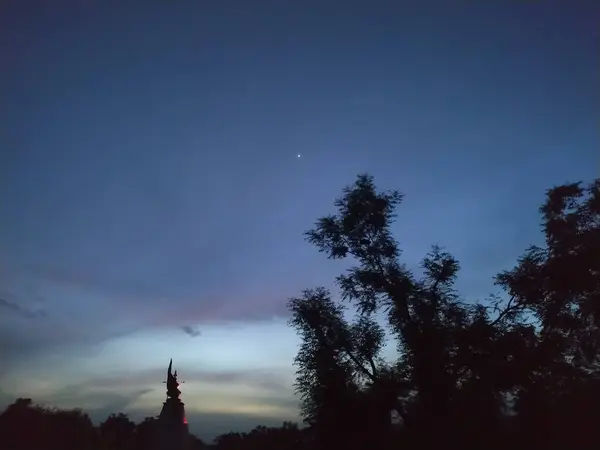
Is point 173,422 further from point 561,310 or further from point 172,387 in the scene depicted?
point 561,310

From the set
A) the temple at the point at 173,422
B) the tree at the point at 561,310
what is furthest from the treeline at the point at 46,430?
the tree at the point at 561,310

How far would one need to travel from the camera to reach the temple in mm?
18719

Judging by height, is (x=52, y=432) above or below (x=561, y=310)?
below

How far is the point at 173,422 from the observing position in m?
19.1

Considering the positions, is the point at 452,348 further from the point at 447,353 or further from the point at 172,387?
the point at 172,387

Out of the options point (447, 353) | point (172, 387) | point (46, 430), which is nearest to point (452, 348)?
point (447, 353)

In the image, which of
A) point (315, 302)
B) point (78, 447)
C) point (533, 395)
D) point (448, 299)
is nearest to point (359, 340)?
point (315, 302)

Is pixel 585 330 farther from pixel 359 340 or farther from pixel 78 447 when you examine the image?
pixel 78 447

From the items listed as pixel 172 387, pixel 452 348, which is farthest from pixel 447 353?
pixel 172 387

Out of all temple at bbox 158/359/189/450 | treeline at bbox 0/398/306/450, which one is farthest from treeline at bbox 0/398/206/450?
temple at bbox 158/359/189/450

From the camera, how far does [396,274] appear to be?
2622 centimetres

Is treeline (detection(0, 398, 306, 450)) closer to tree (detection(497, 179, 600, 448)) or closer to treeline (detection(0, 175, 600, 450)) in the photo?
treeline (detection(0, 175, 600, 450))

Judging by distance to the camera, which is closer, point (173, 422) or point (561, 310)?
point (173, 422)

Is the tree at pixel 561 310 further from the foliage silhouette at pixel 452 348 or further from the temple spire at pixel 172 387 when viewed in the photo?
the temple spire at pixel 172 387
